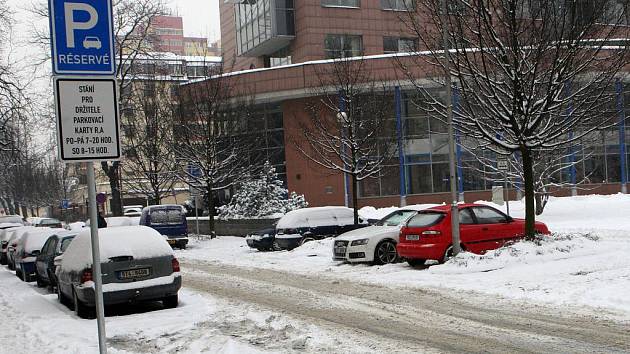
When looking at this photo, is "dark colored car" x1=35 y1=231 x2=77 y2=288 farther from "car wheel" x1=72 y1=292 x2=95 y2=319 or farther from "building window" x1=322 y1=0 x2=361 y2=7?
"building window" x1=322 y1=0 x2=361 y2=7

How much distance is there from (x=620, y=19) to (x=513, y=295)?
25.4 feet

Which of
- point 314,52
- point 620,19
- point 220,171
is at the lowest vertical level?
point 220,171

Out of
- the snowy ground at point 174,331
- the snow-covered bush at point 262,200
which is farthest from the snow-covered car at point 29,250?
the snow-covered bush at point 262,200

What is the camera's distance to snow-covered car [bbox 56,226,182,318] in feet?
35.7

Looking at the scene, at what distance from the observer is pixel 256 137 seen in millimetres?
34500

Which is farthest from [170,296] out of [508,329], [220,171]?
[220,171]

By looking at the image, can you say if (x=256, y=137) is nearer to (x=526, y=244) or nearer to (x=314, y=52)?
(x=314, y=52)

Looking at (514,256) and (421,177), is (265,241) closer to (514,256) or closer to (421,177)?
(514,256)

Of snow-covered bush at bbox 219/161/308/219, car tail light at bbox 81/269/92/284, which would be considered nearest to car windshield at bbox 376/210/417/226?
car tail light at bbox 81/269/92/284

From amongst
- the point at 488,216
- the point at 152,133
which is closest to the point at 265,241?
the point at 488,216

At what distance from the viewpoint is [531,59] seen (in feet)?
49.4

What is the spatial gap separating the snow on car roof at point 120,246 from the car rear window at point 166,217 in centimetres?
1447

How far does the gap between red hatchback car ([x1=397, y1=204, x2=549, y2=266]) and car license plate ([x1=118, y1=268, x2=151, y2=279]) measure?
21.3 ft

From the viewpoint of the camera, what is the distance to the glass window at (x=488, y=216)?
51.3 ft
